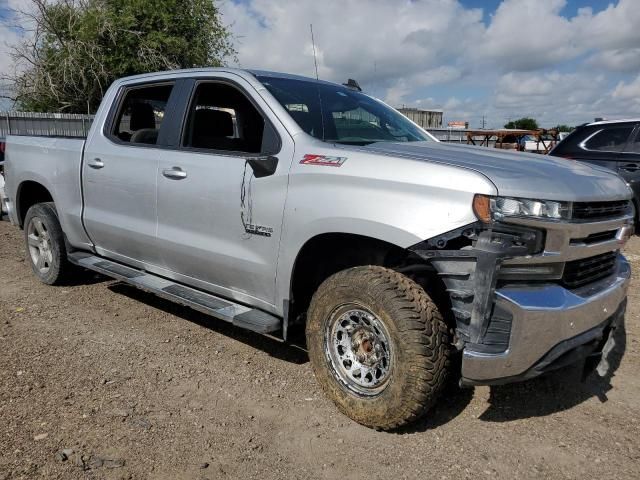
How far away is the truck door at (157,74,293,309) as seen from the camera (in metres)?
3.54

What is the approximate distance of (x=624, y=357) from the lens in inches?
168

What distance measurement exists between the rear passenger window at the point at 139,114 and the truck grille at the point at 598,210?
10.7ft

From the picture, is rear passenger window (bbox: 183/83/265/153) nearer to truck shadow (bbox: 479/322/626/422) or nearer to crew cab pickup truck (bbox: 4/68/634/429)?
crew cab pickup truck (bbox: 4/68/634/429)

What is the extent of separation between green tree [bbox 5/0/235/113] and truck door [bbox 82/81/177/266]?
19.9m

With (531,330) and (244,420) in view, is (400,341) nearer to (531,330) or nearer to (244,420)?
(531,330)

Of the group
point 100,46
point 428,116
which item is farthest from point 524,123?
point 100,46

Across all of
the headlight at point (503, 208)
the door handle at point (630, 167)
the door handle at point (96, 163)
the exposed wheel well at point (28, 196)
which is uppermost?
the headlight at point (503, 208)

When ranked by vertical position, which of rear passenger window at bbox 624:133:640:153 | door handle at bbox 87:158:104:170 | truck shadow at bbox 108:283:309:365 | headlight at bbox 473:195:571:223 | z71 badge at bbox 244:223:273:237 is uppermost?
rear passenger window at bbox 624:133:640:153

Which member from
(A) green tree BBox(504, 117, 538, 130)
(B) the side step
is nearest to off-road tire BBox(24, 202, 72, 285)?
(B) the side step

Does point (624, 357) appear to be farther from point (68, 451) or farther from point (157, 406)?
→ point (68, 451)

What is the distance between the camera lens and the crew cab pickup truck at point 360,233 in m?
2.72

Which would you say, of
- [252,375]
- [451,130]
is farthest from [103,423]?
[451,130]

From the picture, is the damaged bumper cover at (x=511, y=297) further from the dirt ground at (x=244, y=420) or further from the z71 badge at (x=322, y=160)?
the z71 badge at (x=322, y=160)

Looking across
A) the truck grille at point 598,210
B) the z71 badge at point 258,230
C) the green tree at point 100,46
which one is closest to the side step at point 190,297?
the z71 badge at point 258,230
